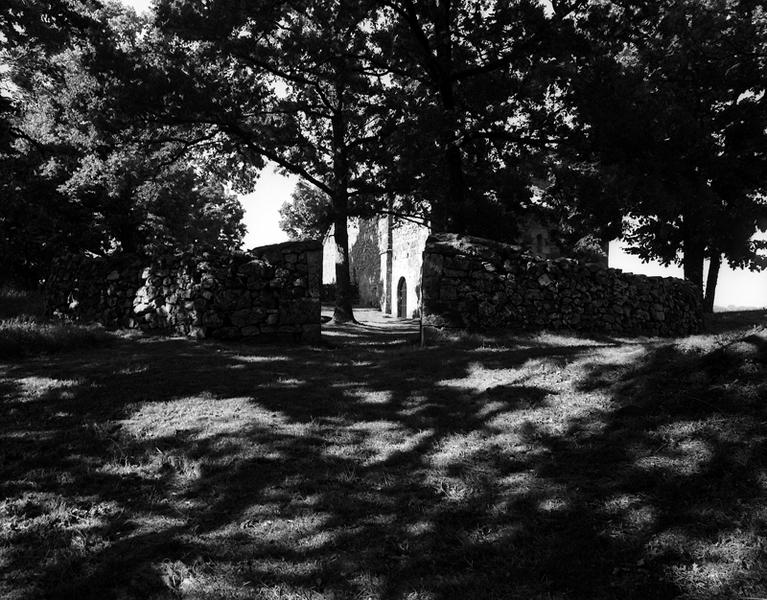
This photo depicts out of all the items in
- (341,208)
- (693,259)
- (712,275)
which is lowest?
(712,275)

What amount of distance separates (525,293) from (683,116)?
7.44 m

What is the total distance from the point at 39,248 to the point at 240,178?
8.41 metres

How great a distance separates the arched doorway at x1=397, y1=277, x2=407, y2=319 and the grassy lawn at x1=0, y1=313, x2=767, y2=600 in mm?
21290

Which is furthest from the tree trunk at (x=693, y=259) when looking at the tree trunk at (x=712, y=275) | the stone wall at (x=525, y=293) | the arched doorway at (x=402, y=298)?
the arched doorway at (x=402, y=298)

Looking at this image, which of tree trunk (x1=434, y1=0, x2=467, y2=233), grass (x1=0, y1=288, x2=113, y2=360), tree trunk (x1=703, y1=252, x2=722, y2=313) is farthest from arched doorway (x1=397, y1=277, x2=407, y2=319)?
grass (x1=0, y1=288, x2=113, y2=360)

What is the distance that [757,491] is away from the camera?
10.2 ft

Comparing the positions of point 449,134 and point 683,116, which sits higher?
point 683,116

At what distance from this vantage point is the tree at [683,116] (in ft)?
44.3

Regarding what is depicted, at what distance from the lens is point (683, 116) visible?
46.7ft

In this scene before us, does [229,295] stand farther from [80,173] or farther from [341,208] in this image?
[80,173]

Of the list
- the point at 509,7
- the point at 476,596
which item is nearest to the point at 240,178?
the point at 509,7

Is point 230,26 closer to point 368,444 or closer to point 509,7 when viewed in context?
point 509,7

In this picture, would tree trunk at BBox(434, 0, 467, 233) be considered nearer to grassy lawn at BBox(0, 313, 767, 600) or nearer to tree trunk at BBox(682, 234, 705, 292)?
grassy lawn at BBox(0, 313, 767, 600)

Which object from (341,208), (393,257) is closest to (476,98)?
(341,208)
